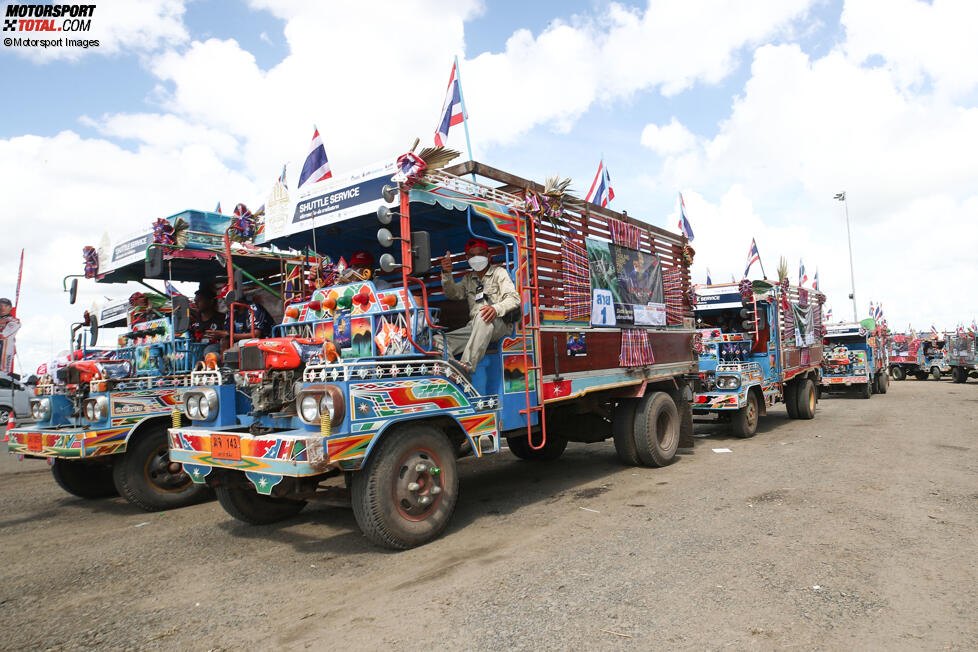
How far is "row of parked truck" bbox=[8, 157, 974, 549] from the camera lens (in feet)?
15.0

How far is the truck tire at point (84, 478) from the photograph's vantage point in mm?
7312

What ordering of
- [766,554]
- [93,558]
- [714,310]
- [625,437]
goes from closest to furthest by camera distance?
1. [766,554]
2. [93,558]
3. [625,437]
4. [714,310]

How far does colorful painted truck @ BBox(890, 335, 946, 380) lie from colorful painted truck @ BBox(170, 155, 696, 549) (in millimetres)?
32353

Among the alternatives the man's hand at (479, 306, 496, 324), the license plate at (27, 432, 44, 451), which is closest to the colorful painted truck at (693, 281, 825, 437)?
the man's hand at (479, 306, 496, 324)

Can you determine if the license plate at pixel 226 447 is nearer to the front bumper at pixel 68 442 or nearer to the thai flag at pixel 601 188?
the front bumper at pixel 68 442

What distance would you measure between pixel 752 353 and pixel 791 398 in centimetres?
273

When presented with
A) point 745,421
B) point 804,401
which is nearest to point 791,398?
point 804,401

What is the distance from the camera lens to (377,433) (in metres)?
4.41

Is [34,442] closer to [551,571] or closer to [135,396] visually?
[135,396]

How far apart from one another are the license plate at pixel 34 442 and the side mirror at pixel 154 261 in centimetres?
206

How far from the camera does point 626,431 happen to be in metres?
8.03

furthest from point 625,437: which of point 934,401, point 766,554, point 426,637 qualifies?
point 934,401

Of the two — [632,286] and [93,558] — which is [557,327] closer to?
[632,286]

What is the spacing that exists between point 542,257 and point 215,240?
4.50 m
